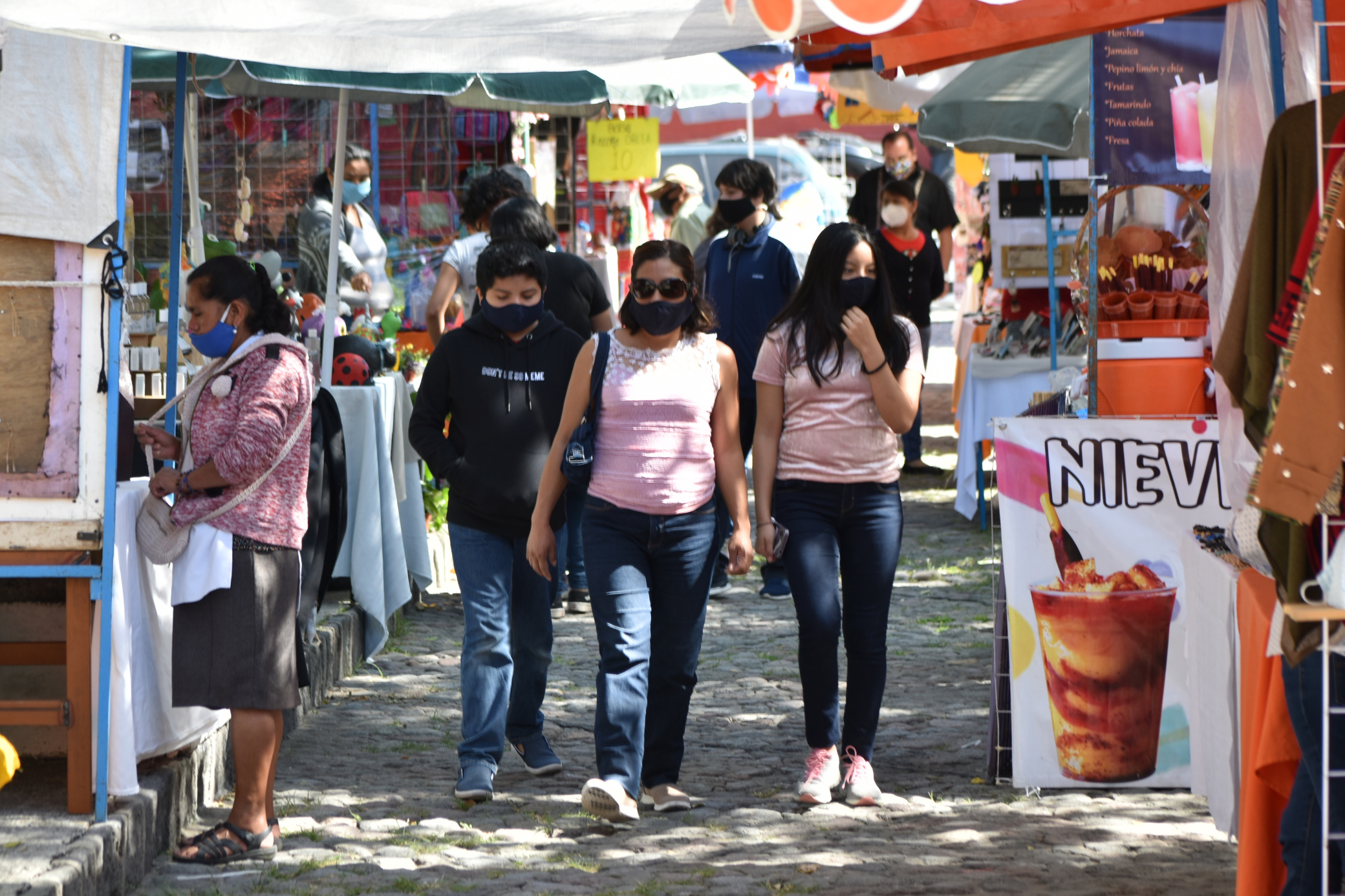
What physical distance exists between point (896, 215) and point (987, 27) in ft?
21.9

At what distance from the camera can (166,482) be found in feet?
14.9

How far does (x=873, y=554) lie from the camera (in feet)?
16.2

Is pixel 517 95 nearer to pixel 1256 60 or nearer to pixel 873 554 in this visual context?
pixel 873 554

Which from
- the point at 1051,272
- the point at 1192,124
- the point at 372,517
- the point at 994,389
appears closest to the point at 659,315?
the point at 1192,124

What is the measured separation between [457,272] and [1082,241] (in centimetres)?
330

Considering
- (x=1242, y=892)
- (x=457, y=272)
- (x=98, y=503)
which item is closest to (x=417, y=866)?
(x=98, y=503)

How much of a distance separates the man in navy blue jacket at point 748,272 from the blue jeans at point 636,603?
2159mm

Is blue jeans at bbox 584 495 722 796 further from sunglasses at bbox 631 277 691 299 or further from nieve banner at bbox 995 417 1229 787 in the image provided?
nieve banner at bbox 995 417 1229 787

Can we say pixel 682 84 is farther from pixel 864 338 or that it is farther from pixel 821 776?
pixel 821 776

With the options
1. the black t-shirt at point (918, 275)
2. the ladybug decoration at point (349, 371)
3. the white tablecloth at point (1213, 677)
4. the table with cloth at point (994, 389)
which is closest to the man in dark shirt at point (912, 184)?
the black t-shirt at point (918, 275)

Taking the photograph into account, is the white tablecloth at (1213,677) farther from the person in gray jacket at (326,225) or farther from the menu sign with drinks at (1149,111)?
the person in gray jacket at (326,225)

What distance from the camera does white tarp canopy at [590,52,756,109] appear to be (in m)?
9.88

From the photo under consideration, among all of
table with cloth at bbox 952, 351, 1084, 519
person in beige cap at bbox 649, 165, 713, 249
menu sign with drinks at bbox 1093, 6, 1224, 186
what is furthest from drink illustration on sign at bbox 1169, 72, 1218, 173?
person in beige cap at bbox 649, 165, 713, 249

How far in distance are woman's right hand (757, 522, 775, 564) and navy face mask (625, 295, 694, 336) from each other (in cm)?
69
